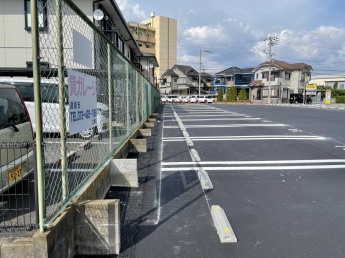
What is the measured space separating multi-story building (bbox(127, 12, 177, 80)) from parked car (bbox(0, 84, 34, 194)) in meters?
62.4

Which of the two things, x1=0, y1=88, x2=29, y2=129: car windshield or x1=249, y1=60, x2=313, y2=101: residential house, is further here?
x1=249, y1=60, x2=313, y2=101: residential house

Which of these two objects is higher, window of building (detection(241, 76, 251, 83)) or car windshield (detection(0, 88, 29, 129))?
window of building (detection(241, 76, 251, 83))

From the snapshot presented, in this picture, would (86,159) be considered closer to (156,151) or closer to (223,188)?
(223,188)

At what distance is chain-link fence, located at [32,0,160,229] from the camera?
2.62 m

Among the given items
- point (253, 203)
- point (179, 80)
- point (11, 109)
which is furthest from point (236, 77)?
point (11, 109)

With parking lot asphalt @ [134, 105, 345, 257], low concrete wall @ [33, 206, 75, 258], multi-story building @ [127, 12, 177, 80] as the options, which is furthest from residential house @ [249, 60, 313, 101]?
low concrete wall @ [33, 206, 75, 258]

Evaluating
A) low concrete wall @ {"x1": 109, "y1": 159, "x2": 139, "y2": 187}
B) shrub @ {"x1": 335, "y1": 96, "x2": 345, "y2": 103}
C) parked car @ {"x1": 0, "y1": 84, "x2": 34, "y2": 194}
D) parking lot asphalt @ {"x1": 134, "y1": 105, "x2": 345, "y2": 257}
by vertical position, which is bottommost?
parking lot asphalt @ {"x1": 134, "y1": 105, "x2": 345, "y2": 257}

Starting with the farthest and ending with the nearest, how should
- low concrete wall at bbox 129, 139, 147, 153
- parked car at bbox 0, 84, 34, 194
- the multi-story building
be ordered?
the multi-story building
low concrete wall at bbox 129, 139, 147, 153
parked car at bbox 0, 84, 34, 194

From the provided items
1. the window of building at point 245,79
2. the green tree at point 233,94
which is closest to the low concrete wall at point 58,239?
the green tree at point 233,94

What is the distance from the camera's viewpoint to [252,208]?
378 cm

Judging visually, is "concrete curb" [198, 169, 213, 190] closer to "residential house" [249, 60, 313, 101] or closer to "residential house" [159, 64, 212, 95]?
"residential house" [249, 60, 313, 101]

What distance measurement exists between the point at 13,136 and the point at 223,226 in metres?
2.84

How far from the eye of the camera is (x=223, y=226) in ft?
10.1

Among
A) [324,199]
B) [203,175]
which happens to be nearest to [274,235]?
[324,199]
